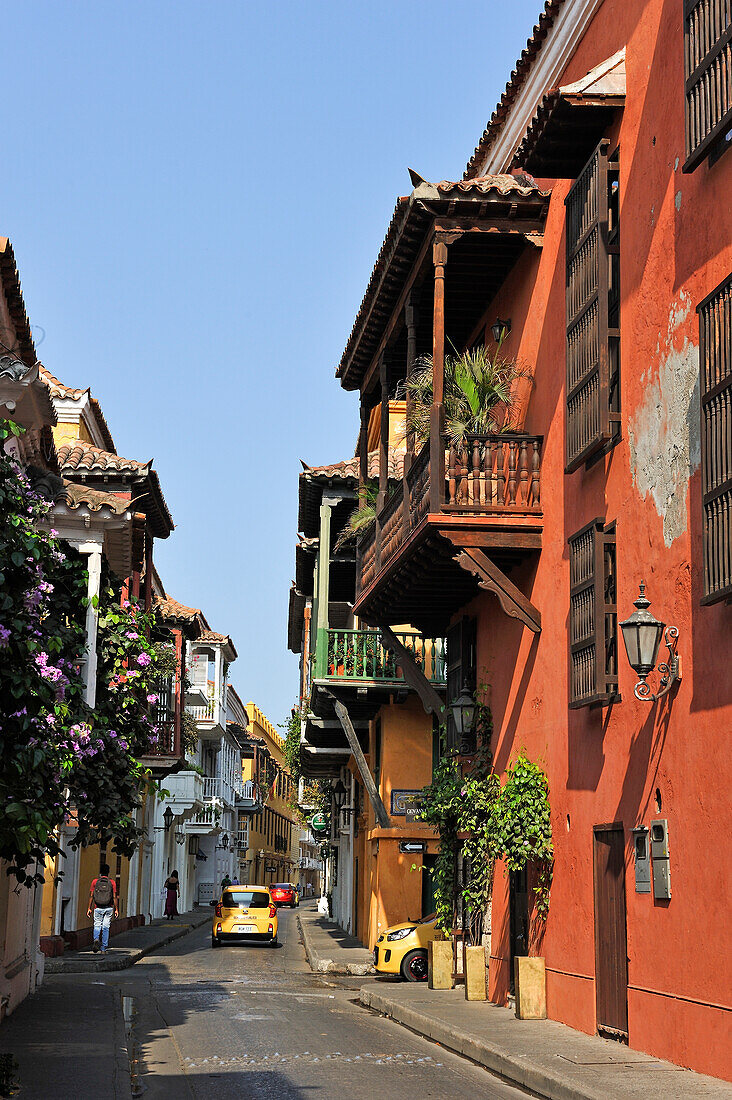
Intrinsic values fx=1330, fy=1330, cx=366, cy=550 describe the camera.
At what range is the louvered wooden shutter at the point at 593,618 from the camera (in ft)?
40.1

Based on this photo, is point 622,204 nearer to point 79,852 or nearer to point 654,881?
point 654,881

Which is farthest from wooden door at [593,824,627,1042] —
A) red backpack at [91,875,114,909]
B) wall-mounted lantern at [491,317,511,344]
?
red backpack at [91,875,114,909]

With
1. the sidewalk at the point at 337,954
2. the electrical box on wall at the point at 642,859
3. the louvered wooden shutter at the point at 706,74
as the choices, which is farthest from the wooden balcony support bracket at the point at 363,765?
the louvered wooden shutter at the point at 706,74

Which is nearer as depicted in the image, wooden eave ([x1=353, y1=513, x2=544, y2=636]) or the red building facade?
the red building facade

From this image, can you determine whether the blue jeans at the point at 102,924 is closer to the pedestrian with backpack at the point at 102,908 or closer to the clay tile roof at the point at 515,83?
the pedestrian with backpack at the point at 102,908

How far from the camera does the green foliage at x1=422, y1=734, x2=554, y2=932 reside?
14.2 meters

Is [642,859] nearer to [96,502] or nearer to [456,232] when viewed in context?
[96,502]

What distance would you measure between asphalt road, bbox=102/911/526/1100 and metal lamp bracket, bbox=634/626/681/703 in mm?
3253

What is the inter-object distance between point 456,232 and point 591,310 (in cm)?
293

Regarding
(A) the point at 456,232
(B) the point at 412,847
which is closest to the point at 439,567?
(A) the point at 456,232

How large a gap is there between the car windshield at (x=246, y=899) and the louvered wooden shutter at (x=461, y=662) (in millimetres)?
14548

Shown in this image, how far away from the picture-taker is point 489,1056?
37.8ft

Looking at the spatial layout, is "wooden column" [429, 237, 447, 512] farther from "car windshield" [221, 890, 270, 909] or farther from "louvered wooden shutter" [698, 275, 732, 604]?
"car windshield" [221, 890, 270, 909]

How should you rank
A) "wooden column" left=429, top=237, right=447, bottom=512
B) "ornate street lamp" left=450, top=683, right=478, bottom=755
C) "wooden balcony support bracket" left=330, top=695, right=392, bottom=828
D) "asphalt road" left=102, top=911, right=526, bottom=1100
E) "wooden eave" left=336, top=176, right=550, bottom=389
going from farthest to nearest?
"wooden balcony support bracket" left=330, top=695, right=392, bottom=828 → "ornate street lamp" left=450, top=683, right=478, bottom=755 → "wooden eave" left=336, top=176, right=550, bottom=389 → "wooden column" left=429, top=237, right=447, bottom=512 → "asphalt road" left=102, top=911, right=526, bottom=1100
